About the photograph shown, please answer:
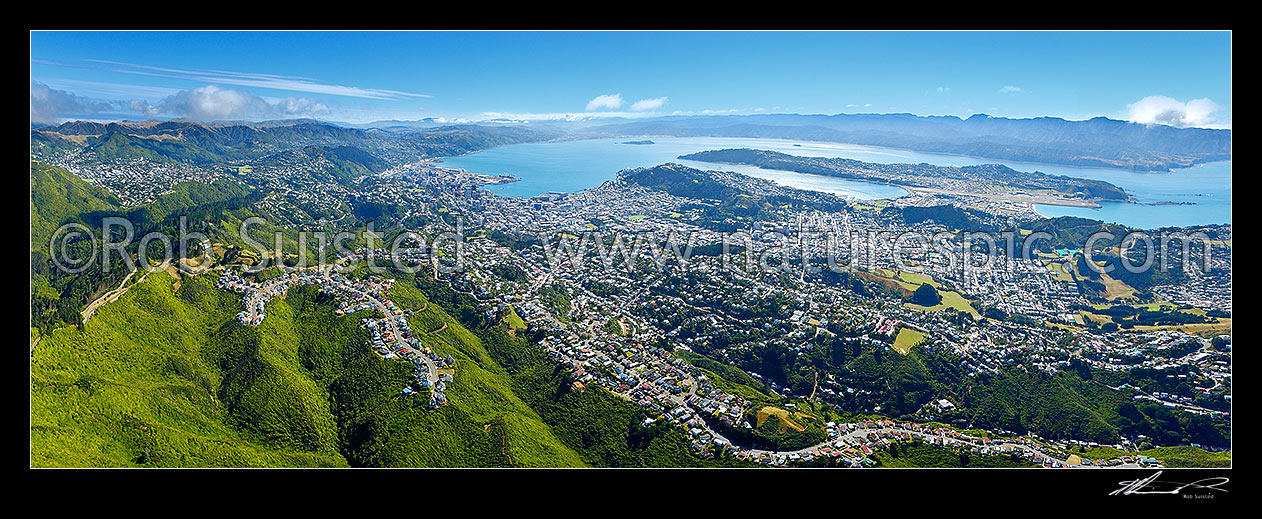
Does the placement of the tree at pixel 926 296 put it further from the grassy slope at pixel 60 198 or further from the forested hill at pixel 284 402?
the grassy slope at pixel 60 198

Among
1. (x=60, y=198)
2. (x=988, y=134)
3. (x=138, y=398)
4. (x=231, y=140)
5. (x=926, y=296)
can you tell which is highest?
(x=988, y=134)

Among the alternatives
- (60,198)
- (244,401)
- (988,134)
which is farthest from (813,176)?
(60,198)

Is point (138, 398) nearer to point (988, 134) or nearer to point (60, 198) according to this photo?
point (60, 198)

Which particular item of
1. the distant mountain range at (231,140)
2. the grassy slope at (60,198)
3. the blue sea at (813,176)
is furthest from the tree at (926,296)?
the distant mountain range at (231,140)

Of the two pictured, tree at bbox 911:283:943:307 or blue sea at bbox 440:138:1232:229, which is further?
blue sea at bbox 440:138:1232:229
